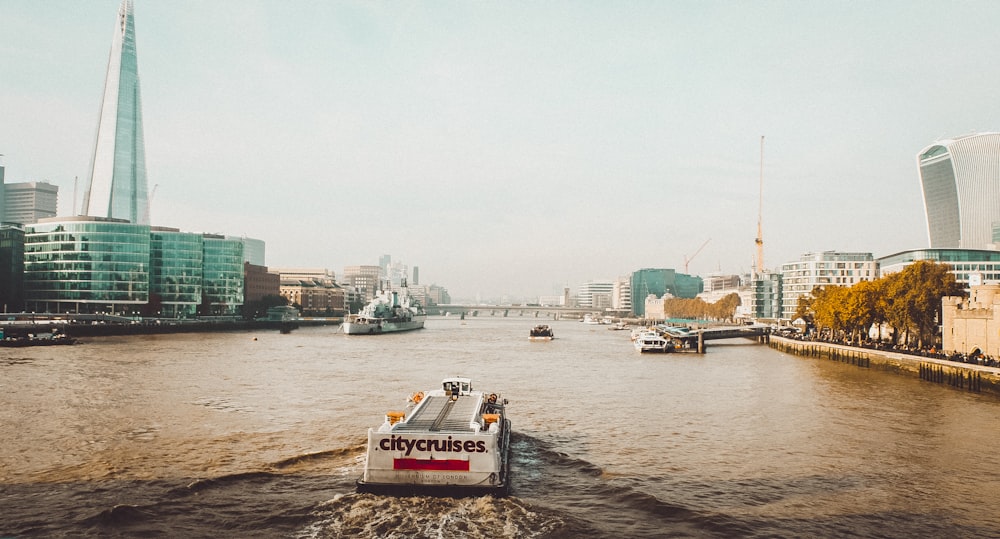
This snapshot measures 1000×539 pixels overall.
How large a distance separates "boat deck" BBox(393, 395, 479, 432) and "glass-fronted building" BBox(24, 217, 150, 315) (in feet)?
471

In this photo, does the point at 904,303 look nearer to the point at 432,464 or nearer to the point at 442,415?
the point at 442,415

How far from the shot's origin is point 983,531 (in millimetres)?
18219

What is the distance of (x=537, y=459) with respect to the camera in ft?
84.8

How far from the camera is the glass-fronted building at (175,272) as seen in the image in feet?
531

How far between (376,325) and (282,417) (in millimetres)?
108886

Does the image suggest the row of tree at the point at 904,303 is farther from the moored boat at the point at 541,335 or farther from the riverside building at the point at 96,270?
the riverside building at the point at 96,270

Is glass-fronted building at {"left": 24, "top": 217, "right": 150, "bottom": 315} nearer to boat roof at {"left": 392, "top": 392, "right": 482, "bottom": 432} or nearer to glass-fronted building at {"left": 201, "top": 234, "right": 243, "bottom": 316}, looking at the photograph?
glass-fronted building at {"left": 201, "top": 234, "right": 243, "bottom": 316}

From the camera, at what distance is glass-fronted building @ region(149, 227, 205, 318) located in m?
162

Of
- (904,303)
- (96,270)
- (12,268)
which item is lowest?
(904,303)

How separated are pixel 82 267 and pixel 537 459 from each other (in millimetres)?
148893

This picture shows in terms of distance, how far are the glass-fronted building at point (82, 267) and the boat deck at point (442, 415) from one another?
143 meters

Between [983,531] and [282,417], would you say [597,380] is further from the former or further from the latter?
[983,531]

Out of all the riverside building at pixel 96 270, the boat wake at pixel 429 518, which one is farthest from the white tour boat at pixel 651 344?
the riverside building at pixel 96 270

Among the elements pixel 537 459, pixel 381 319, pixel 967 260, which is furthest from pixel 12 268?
pixel 967 260
